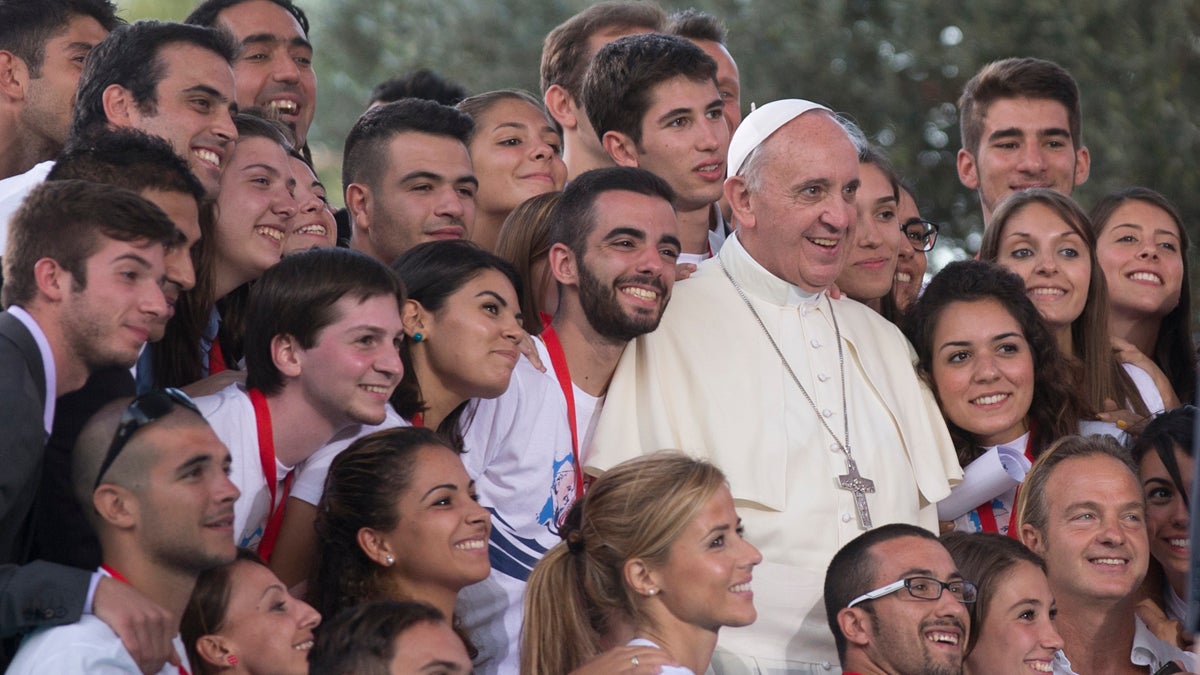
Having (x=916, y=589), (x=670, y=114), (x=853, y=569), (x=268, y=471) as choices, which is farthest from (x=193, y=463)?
(x=670, y=114)

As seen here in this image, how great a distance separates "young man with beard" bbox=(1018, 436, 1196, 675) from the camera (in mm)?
6062

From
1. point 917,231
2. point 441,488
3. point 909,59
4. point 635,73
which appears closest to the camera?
point 441,488

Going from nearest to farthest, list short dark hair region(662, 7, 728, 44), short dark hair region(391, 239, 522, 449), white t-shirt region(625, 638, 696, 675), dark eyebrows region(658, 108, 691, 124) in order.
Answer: white t-shirt region(625, 638, 696, 675), short dark hair region(391, 239, 522, 449), dark eyebrows region(658, 108, 691, 124), short dark hair region(662, 7, 728, 44)

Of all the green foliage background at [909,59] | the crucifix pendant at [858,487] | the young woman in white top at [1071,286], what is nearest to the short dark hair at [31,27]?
the crucifix pendant at [858,487]

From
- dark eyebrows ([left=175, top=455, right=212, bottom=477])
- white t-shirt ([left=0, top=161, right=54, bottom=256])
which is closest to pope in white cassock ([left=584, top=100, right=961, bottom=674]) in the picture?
dark eyebrows ([left=175, top=455, right=212, bottom=477])

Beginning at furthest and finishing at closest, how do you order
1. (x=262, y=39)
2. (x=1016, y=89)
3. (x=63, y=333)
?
(x=1016, y=89) < (x=262, y=39) < (x=63, y=333)

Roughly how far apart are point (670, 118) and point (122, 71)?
2.03 metres

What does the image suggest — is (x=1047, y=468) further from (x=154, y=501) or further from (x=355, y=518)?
(x=154, y=501)

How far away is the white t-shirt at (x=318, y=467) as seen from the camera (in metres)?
5.18

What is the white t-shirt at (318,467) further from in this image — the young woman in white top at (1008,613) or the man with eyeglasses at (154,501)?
the young woman in white top at (1008,613)

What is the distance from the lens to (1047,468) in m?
6.17

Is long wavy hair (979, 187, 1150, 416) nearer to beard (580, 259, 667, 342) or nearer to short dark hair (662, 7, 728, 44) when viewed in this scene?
short dark hair (662, 7, 728, 44)

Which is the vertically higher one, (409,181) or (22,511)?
(409,181)

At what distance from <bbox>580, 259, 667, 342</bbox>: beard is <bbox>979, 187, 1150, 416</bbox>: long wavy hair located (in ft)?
6.31
